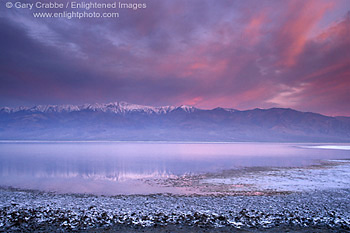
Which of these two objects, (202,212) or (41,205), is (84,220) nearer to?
(41,205)

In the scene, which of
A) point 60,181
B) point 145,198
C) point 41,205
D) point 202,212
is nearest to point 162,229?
point 202,212

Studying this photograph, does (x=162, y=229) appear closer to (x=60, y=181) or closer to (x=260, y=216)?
(x=260, y=216)

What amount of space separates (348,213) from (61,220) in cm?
1254

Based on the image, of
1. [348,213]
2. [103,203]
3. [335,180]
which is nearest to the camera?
[348,213]

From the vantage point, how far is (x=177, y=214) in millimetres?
12336

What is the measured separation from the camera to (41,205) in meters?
13.9

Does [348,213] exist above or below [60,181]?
below

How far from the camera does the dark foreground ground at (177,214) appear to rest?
10805 millimetres

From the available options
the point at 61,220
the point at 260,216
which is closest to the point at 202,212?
the point at 260,216

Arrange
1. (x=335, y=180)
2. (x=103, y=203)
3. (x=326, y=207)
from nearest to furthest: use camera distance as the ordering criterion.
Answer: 1. (x=326, y=207)
2. (x=103, y=203)
3. (x=335, y=180)

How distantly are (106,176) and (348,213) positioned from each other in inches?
752

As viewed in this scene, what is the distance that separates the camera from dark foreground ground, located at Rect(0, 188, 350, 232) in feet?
35.4

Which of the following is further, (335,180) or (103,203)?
(335,180)

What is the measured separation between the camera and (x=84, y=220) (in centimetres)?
1147
